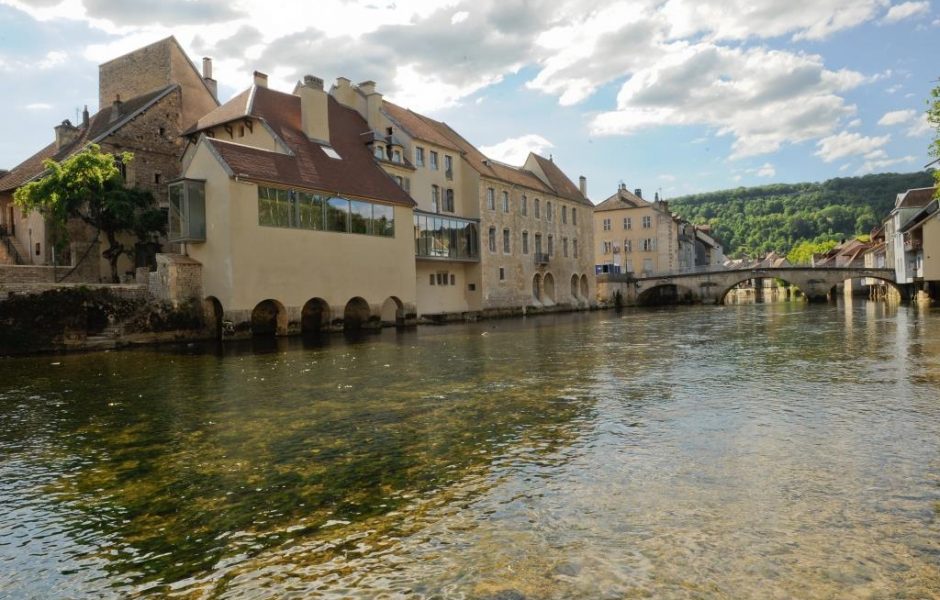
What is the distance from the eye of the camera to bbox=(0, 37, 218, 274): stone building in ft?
112

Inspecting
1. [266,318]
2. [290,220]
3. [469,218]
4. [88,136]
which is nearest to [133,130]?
[88,136]

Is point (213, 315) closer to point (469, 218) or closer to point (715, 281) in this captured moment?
point (469, 218)

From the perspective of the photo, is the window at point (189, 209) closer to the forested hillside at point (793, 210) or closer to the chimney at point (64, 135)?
the chimney at point (64, 135)

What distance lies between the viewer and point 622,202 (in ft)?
242

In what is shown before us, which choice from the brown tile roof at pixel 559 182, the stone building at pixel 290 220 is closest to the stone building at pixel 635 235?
the brown tile roof at pixel 559 182

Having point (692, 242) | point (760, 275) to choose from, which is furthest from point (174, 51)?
point (692, 242)

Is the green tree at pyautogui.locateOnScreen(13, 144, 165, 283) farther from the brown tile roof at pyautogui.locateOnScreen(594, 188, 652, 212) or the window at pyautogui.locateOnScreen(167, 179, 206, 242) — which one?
the brown tile roof at pyautogui.locateOnScreen(594, 188, 652, 212)

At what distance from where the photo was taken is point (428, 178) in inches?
1580

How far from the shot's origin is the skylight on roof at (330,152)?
105 feet

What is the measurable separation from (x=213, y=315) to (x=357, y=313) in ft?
23.0

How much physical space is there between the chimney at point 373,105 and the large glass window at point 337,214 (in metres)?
10.5

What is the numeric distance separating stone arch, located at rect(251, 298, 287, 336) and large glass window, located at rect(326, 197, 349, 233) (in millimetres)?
4304

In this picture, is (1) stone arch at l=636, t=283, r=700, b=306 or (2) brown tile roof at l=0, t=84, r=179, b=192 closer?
(2) brown tile roof at l=0, t=84, r=179, b=192

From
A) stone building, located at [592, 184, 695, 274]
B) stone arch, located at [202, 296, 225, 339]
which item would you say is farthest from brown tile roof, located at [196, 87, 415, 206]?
stone building, located at [592, 184, 695, 274]
